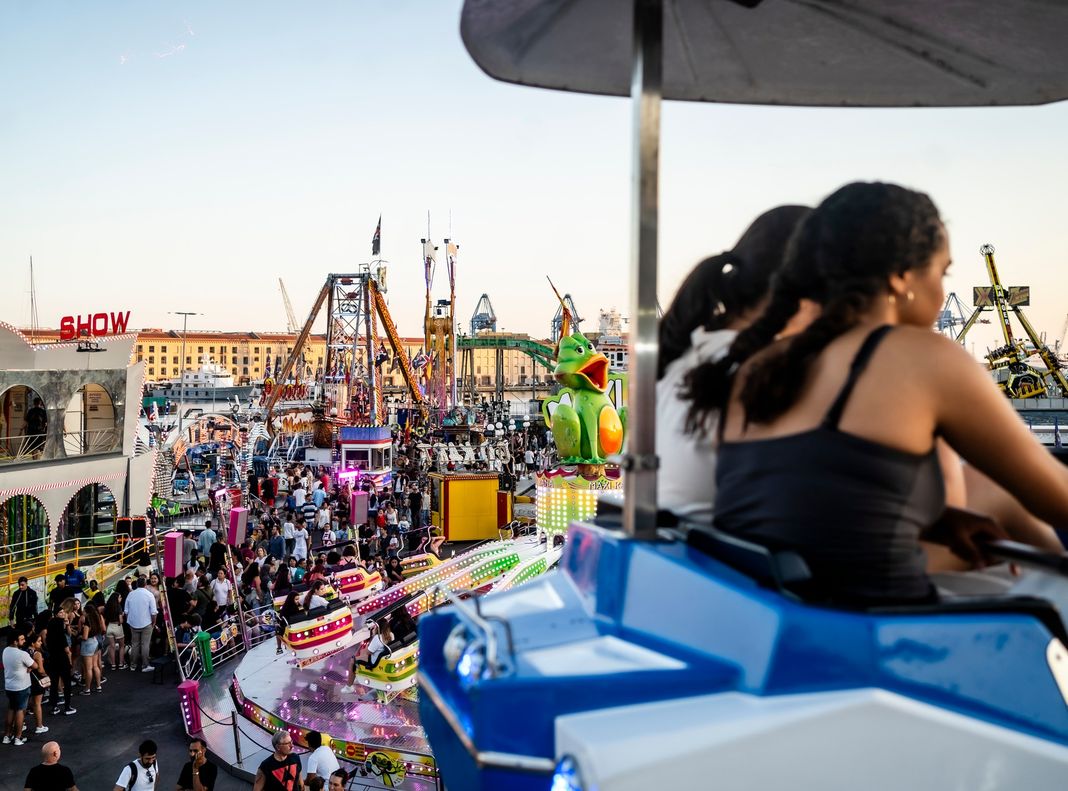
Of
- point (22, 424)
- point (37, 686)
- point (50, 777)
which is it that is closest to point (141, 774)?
point (50, 777)

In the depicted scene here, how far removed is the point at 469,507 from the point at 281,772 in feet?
44.1

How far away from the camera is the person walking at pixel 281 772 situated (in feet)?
21.0

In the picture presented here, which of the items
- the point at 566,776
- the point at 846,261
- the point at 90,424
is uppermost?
the point at 846,261

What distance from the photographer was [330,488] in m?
24.8

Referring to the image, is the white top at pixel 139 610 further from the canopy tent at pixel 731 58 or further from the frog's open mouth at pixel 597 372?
the canopy tent at pixel 731 58

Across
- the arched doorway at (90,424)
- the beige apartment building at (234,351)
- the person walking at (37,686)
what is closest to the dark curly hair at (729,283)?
the person walking at (37,686)

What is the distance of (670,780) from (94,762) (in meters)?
9.35

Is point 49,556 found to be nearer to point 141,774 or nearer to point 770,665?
point 141,774

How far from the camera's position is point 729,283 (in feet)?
7.26

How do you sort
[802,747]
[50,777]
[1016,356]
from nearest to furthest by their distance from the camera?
[802,747] < [50,777] < [1016,356]

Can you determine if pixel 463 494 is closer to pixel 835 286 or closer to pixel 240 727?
pixel 240 727

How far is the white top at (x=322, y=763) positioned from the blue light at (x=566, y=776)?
20.4ft

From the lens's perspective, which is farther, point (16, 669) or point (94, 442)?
point (94, 442)

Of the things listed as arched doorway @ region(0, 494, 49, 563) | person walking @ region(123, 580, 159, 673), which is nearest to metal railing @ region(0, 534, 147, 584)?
arched doorway @ region(0, 494, 49, 563)
